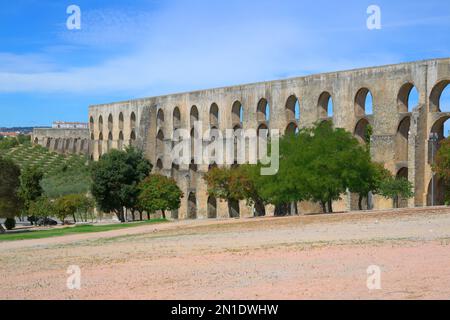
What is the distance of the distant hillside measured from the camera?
6906 cm

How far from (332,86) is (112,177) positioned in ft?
50.2

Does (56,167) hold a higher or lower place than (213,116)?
lower

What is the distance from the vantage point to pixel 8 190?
142 ft

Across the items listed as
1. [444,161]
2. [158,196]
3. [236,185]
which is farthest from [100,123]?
[444,161]

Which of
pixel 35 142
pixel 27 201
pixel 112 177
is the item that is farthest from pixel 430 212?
pixel 35 142

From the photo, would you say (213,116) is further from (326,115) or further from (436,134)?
(436,134)

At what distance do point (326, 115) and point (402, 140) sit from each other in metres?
5.68

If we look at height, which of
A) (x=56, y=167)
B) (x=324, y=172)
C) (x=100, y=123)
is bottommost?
(x=324, y=172)

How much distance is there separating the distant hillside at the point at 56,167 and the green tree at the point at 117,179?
16.5 m

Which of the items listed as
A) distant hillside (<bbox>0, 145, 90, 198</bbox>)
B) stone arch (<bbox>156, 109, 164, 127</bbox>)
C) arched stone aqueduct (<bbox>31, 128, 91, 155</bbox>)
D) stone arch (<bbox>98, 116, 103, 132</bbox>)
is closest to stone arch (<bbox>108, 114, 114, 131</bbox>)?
stone arch (<bbox>98, 116, 103, 132</bbox>)

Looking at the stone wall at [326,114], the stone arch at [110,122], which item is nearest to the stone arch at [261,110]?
the stone wall at [326,114]

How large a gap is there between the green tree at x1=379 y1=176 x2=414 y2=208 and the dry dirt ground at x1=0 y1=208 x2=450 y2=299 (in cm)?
1215

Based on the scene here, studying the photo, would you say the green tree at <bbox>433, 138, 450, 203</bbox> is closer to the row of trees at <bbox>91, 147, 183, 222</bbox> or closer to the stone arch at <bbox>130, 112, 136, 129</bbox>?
the row of trees at <bbox>91, 147, 183, 222</bbox>
